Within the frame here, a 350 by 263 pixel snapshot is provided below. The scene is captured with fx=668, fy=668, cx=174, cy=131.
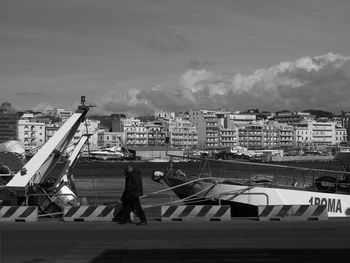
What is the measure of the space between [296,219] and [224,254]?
294 inches

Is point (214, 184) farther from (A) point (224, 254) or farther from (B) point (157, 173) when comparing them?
(A) point (224, 254)

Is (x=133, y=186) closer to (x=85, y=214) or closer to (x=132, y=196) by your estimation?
(x=132, y=196)

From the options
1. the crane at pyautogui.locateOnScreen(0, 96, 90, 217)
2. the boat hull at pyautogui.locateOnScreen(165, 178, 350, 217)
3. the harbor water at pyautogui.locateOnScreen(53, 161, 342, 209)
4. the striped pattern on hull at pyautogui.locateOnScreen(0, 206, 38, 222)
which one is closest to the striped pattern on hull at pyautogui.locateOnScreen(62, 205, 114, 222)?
the striped pattern on hull at pyautogui.locateOnScreen(0, 206, 38, 222)

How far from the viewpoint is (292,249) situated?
13727 millimetres

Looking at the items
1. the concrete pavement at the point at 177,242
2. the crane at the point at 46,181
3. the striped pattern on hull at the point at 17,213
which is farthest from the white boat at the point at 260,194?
the striped pattern on hull at the point at 17,213

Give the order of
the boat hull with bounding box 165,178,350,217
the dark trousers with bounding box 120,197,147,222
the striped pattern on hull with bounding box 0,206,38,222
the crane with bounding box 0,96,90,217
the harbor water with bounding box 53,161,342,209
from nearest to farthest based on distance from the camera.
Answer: the dark trousers with bounding box 120,197,147,222, the striped pattern on hull with bounding box 0,206,38,222, the crane with bounding box 0,96,90,217, the boat hull with bounding box 165,178,350,217, the harbor water with bounding box 53,161,342,209

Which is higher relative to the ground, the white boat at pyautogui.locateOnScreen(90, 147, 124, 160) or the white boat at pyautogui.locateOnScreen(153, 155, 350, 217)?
the white boat at pyautogui.locateOnScreen(153, 155, 350, 217)

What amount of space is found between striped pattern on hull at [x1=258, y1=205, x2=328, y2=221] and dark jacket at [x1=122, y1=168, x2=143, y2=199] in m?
3.73

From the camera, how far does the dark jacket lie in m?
19.4

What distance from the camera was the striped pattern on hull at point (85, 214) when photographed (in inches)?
789

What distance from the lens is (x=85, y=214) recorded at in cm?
2011

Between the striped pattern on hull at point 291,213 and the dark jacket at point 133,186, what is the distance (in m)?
3.73

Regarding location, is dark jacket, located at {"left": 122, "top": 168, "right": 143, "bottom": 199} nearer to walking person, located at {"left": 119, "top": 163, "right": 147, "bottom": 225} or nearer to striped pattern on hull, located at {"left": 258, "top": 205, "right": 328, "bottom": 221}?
walking person, located at {"left": 119, "top": 163, "right": 147, "bottom": 225}

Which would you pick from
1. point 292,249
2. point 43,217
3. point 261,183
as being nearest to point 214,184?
point 261,183
